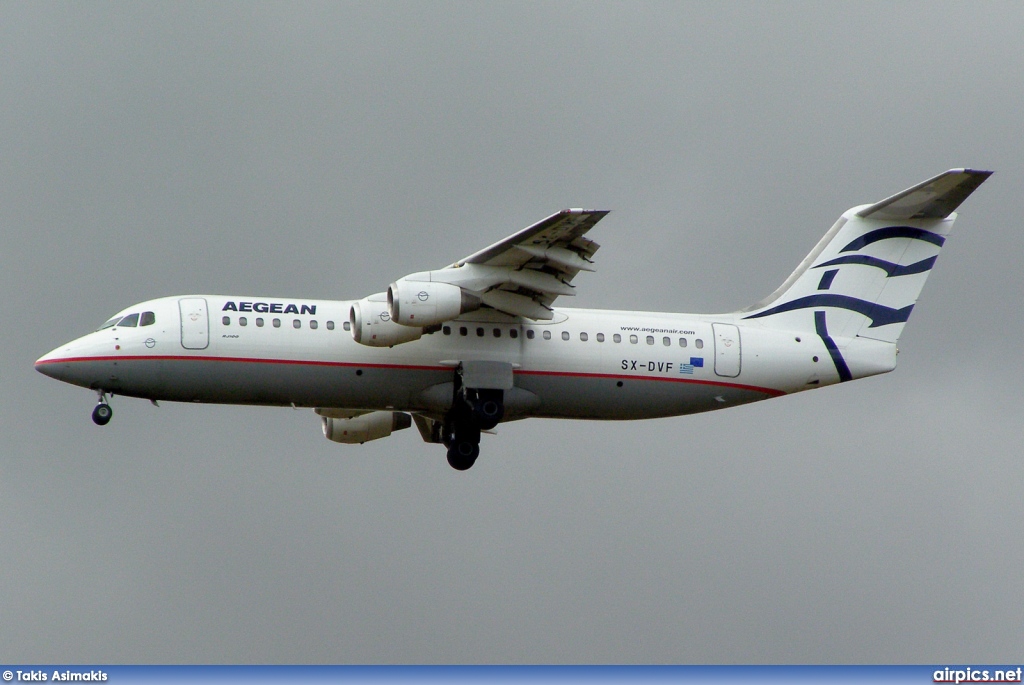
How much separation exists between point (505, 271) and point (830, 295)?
5513 millimetres

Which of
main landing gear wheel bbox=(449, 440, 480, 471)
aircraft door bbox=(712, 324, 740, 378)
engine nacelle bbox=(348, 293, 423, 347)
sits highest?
engine nacelle bbox=(348, 293, 423, 347)

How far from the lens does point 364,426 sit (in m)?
27.4

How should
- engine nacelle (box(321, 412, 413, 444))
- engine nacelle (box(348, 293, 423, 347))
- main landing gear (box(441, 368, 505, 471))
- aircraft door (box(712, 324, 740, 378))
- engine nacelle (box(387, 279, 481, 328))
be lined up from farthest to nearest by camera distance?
engine nacelle (box(321, 412, 413, 444)) → aircraft door (box(712, 324, 740, 378)) → main landing gear (box(441, 368, 505, 471)) → engine nacelle (box(348, 293, 423, 347)) → engine nacelle (box(387, 279, 481, 328))

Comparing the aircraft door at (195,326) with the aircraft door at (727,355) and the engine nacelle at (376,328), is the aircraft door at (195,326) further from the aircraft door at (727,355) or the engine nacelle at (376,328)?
the aircraft door at (727,355)

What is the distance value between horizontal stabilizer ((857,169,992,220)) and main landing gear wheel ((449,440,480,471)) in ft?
22.8

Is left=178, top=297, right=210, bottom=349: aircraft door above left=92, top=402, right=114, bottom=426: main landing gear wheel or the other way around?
above

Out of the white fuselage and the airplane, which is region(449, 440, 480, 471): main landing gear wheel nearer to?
the airplane

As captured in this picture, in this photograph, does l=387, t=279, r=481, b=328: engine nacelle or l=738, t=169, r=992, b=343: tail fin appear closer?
l=387, t=279, r=481, b=328: engine nacelle

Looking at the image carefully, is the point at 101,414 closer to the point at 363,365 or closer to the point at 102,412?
the point at 102,412

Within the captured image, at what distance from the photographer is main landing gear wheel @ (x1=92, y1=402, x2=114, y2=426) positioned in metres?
24.1

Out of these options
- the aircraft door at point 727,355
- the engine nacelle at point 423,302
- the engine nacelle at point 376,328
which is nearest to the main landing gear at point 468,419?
the engine nacelle at point 376,328

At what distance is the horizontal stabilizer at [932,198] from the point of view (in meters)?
25.0

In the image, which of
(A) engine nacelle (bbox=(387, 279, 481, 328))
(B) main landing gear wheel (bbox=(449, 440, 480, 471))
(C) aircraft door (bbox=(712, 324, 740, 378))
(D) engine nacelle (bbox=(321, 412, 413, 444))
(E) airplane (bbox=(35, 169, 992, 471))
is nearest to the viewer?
(A) engine nacelle (bbox=(387, 279, 481, 328))

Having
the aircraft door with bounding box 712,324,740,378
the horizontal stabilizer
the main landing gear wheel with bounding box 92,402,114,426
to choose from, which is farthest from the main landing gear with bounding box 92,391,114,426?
the horizontal stabilizer
